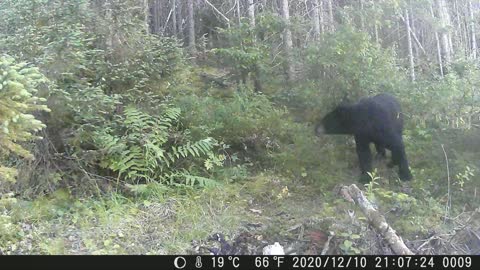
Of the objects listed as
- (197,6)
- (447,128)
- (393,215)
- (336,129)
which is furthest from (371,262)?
(197,6)

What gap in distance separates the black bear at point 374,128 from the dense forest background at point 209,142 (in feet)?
0.41

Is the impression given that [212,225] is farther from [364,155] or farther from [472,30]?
[472,30]

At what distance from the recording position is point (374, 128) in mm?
5371

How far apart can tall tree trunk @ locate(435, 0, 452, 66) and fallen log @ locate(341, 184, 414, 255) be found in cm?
527

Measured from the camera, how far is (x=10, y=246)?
11.9ft

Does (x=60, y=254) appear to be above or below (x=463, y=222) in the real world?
above

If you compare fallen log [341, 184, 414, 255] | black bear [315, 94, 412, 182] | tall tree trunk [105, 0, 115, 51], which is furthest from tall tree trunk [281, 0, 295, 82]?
fallen log [341, 184, 414, 255]

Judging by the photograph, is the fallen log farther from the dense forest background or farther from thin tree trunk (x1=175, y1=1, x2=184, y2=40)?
thin tree trunk (x1=175, y1=1, x2=184, y2=40)

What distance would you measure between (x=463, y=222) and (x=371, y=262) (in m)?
1.56

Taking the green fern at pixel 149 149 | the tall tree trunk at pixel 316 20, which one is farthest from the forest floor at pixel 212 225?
the tall tree trunk at pixel 316 20

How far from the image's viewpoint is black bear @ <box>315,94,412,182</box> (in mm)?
5320

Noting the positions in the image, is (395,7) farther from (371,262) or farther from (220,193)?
(371,262)

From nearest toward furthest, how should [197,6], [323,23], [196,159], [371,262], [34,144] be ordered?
[371,262] < [34,144] < [196,159] < [323,23] < [197,6]

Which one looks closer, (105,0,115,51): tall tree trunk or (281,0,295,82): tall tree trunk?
(105,0,115,51): tall tree trunk
